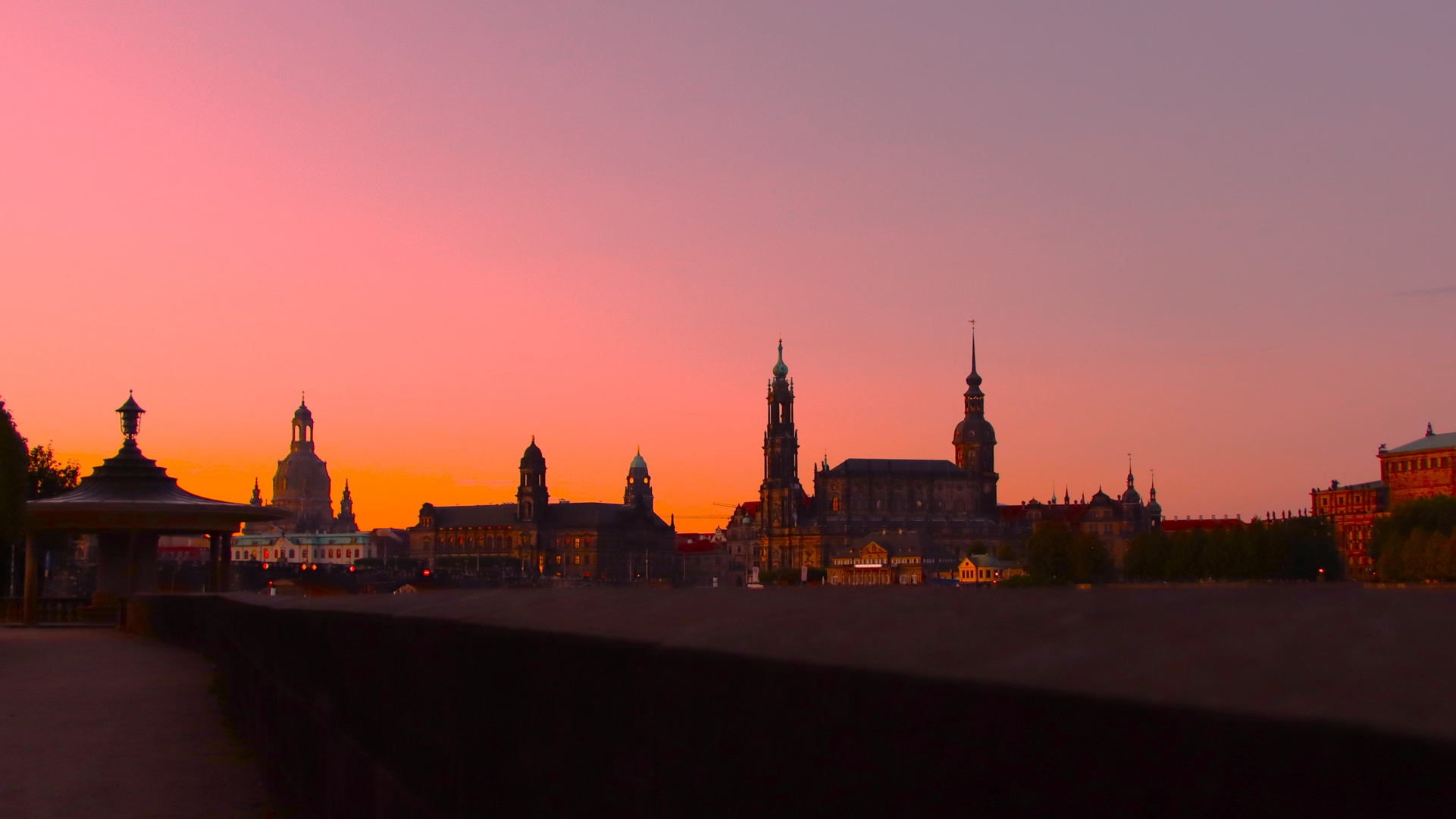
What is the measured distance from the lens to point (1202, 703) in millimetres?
1232

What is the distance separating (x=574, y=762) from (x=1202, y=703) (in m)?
1.90

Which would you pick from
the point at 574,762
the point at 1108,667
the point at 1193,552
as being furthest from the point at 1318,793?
the point at 1193,552

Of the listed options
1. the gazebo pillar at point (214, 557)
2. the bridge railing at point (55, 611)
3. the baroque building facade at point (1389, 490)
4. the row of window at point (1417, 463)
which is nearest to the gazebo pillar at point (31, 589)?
the bridge railing at point (55, 611)

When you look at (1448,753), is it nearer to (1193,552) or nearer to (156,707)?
(156,707)

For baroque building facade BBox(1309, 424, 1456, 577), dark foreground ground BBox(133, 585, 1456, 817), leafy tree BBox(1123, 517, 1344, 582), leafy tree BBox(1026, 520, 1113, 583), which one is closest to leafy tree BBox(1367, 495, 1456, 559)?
leafy tree BBox(1123, 517, 1344, 582)

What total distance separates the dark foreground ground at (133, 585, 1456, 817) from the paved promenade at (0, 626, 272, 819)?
16.2ft

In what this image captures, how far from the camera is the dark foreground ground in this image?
45.4 inches

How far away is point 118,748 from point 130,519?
27425 millimetres

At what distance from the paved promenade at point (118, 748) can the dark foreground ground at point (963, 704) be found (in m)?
4.94

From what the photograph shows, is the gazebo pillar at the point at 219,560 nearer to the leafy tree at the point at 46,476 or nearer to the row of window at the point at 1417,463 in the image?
the leafy tree at the point at 46,476

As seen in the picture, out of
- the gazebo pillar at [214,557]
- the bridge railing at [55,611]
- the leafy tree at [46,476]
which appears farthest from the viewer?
the leafy tree at [46,476]

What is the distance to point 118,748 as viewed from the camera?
10234mm

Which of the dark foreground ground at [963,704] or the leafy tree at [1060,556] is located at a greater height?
the leafy tree at [1060,556]

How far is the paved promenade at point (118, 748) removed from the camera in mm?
8023
